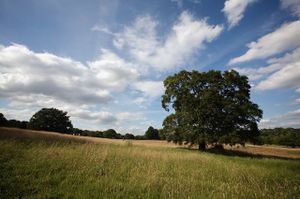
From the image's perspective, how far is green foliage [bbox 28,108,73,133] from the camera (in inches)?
2813


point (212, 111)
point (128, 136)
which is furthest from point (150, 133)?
point (212, 111)

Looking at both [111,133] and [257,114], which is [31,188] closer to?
[257,114]

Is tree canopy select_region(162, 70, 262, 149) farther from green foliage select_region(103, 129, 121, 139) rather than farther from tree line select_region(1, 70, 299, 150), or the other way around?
green foliage select_region(103, 129, 121, 139)

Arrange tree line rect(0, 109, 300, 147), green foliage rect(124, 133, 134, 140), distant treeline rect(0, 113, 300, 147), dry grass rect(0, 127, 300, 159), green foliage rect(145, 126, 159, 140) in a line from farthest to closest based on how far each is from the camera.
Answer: green foliage rect(145, 126, 159, 140)
green foliage rect(124, 133, 134, 140)
distant treeline rect(0, 113, 300, 147)
tree line rect(0, 109, 300, 147)
dry grass rect(0, 127, 300, 159)

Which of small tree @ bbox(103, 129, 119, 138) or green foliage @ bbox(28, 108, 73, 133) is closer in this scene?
green foliage @ bbox(28, 108, 73, 133)

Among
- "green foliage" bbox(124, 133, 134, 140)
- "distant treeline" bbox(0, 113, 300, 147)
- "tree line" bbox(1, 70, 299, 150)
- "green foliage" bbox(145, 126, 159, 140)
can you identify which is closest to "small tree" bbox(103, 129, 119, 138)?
"distant treeline" bbox(0, 113, 300, 147)

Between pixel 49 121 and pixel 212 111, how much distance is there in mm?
62783

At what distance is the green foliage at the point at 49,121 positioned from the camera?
234ft

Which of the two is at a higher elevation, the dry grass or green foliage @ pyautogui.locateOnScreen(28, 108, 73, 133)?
green foliage @ pyautogui.locateOnScreen(28, 108, 73, 133)

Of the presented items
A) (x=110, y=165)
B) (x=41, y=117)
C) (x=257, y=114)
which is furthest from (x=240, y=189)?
(x=41, y=117)

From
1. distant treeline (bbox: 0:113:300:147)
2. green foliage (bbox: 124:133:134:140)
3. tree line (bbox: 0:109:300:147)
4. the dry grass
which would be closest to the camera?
the dry grass

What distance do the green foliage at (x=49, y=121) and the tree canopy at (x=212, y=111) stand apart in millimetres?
55222

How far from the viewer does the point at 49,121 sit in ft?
236

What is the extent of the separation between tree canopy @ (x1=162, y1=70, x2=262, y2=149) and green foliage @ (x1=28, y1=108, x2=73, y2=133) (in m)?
55.2
